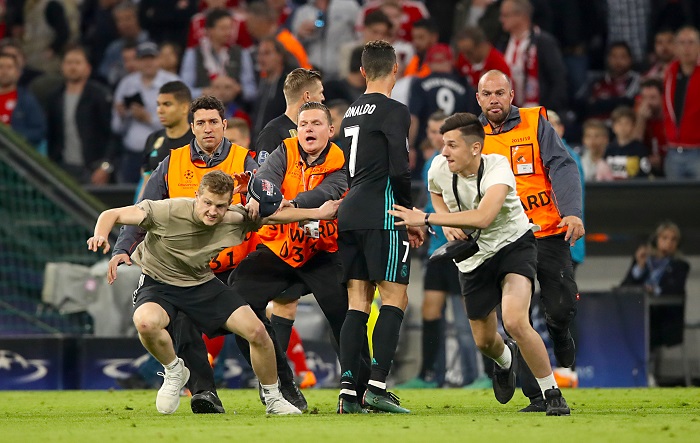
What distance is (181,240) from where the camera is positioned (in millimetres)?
8094

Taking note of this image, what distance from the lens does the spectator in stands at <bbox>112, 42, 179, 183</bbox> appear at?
15.1 metres

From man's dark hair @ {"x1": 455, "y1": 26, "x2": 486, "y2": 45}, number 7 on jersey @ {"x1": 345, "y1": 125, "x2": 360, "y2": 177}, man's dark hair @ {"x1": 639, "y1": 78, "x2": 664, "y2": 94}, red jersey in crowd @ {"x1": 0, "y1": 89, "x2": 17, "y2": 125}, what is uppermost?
man's dark hair @ {"x1": 455, "y1": 26, "x2": 486, "y2": 45}

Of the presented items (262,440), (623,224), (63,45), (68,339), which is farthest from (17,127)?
(262,440)

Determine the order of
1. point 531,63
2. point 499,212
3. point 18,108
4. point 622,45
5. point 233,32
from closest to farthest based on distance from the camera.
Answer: point 499,212 → point 531,63 → point 622,45 → point 18,108 → point 233,32

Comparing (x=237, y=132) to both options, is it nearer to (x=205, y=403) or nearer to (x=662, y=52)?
(x=205, y=403)

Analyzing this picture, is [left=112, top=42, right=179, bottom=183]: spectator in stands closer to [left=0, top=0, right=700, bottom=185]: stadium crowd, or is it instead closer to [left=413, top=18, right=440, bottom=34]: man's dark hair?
[left=0, top=0, right=700, bottom=185]: stadium crowd

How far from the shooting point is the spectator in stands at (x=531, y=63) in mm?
14445

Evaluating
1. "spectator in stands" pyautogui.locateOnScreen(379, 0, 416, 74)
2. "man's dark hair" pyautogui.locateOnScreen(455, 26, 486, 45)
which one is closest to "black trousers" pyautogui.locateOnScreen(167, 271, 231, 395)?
"spectator in stands" pyautogui.locateOnScreen(379, 0, 416, 74)

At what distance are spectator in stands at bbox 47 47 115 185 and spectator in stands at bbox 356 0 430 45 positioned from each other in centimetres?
333

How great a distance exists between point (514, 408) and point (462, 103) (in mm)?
5713

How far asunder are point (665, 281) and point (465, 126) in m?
6.20

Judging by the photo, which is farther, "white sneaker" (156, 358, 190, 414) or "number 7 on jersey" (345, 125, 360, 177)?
"white sneaker" (156, 358, 190, 414)

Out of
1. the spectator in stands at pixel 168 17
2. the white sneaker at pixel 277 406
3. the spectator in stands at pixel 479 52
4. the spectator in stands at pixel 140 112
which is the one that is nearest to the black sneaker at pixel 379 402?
the white sneaker at pixel 277 406

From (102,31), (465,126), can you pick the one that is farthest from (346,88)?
(465,126)
